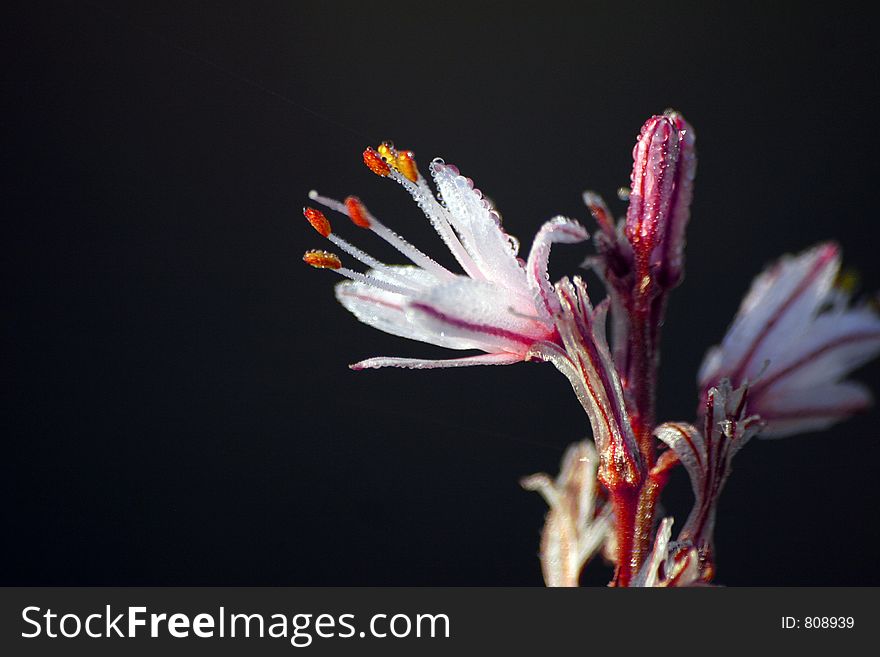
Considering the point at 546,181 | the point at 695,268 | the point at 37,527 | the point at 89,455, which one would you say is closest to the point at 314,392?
the point at 89,455

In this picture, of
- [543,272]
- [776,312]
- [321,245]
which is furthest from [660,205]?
Answer: [321,245]

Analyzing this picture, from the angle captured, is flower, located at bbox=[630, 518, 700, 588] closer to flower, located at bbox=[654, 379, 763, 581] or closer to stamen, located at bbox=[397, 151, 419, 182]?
flower, located at bbox=[654, 379, 763, 581]

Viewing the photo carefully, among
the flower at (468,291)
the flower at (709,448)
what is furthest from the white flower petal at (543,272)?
the flower at (709,448)

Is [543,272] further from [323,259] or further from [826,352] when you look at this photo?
[826,352]

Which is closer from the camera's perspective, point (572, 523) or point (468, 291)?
point (468, 291)

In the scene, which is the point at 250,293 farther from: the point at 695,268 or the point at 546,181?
the point at 695,268

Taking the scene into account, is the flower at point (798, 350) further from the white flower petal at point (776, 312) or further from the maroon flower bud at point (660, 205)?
the maroon flower bud at point (660, 205)
